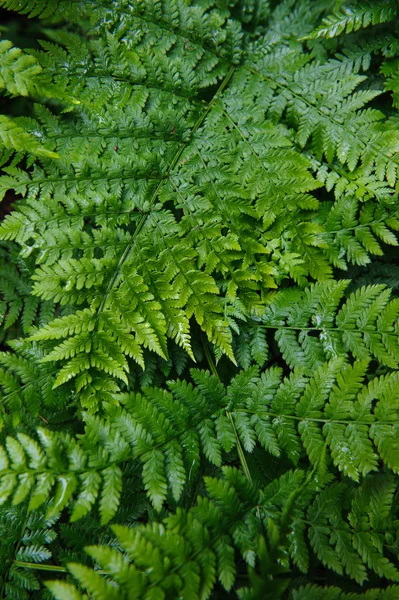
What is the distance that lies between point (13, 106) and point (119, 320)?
2.29 metres

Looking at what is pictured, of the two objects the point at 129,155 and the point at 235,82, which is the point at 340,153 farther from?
the point at 129,155

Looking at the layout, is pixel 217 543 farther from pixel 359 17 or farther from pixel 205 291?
pixel 359 17

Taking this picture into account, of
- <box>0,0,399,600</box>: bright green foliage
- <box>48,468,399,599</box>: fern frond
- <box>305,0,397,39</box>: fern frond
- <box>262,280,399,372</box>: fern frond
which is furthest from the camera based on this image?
<box>305,0,397,39</box>: fern frond

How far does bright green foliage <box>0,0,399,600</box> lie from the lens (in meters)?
2.27

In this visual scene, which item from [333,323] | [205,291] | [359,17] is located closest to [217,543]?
[205,291]

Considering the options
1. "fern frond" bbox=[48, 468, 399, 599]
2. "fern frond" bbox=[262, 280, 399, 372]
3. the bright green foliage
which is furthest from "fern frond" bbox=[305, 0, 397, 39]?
"fern frond" bbox=[48, 468, 399, 599]

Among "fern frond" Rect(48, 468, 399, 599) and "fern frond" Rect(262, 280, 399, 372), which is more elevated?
"fern frond" Rect(262, 280, 399, 372)

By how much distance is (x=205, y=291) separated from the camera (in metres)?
2.50

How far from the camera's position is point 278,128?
279 cm

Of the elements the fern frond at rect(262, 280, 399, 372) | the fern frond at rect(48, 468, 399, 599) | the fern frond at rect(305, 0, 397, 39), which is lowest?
the fern frond at rect(48, 468, 399, 599)

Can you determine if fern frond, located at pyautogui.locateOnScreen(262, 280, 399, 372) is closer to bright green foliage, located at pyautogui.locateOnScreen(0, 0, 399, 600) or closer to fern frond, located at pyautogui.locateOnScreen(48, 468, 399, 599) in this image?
bright green foliage, located at pyautogui.locateOnScreen(0, 0, 399, 600)

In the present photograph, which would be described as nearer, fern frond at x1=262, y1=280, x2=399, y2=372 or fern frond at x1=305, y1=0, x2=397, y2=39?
fern frond at x1=262, y1=280, x2=399, y2=372

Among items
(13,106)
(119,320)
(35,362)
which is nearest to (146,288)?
(119,320)

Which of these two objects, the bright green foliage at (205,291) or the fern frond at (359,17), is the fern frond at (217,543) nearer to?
the bright green foliage at (205,291)
